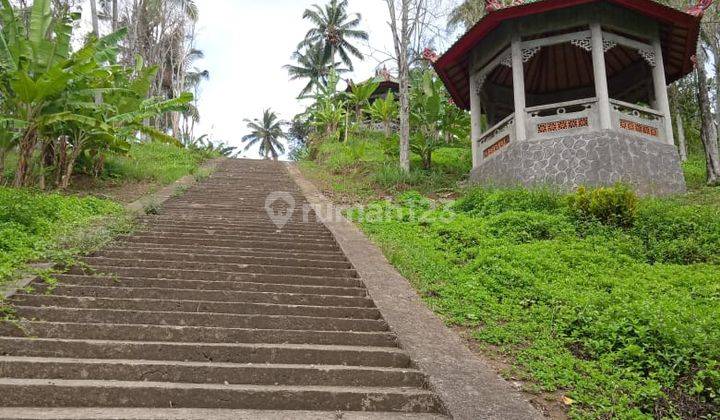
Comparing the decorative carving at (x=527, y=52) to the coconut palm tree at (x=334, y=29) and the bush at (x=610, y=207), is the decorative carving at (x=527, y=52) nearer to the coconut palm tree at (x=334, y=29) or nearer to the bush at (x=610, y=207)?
the bush at (x=610, y=207)

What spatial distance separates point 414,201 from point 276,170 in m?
7.92

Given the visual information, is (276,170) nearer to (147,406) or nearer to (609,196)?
(609,196)

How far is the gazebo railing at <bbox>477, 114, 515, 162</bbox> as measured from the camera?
1184cm

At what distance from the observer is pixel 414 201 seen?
1112 cm

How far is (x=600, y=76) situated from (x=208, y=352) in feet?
33.7

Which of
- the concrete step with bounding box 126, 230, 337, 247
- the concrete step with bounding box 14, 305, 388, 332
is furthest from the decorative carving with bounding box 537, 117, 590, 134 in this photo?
the concrete step with bounding box 14, 305, 388, 332

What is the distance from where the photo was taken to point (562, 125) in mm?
11117

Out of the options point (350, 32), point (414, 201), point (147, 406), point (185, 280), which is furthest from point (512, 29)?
point (350, 32)

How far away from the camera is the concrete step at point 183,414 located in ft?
10.4

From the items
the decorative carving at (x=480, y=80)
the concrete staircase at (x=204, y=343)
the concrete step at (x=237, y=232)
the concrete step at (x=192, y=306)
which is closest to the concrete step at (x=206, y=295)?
the concrete staircase at (x=204, y=343)

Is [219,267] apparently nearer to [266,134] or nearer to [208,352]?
[208,352]

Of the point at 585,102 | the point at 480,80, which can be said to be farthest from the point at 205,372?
the point at 480,80

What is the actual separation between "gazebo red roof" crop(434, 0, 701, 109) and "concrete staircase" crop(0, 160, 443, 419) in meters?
7.57

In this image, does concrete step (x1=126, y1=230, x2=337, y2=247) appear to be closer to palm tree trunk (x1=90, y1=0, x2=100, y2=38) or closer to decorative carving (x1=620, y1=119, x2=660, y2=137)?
decorative carving (x1=620, y1=119, x2=660, y2=137)
